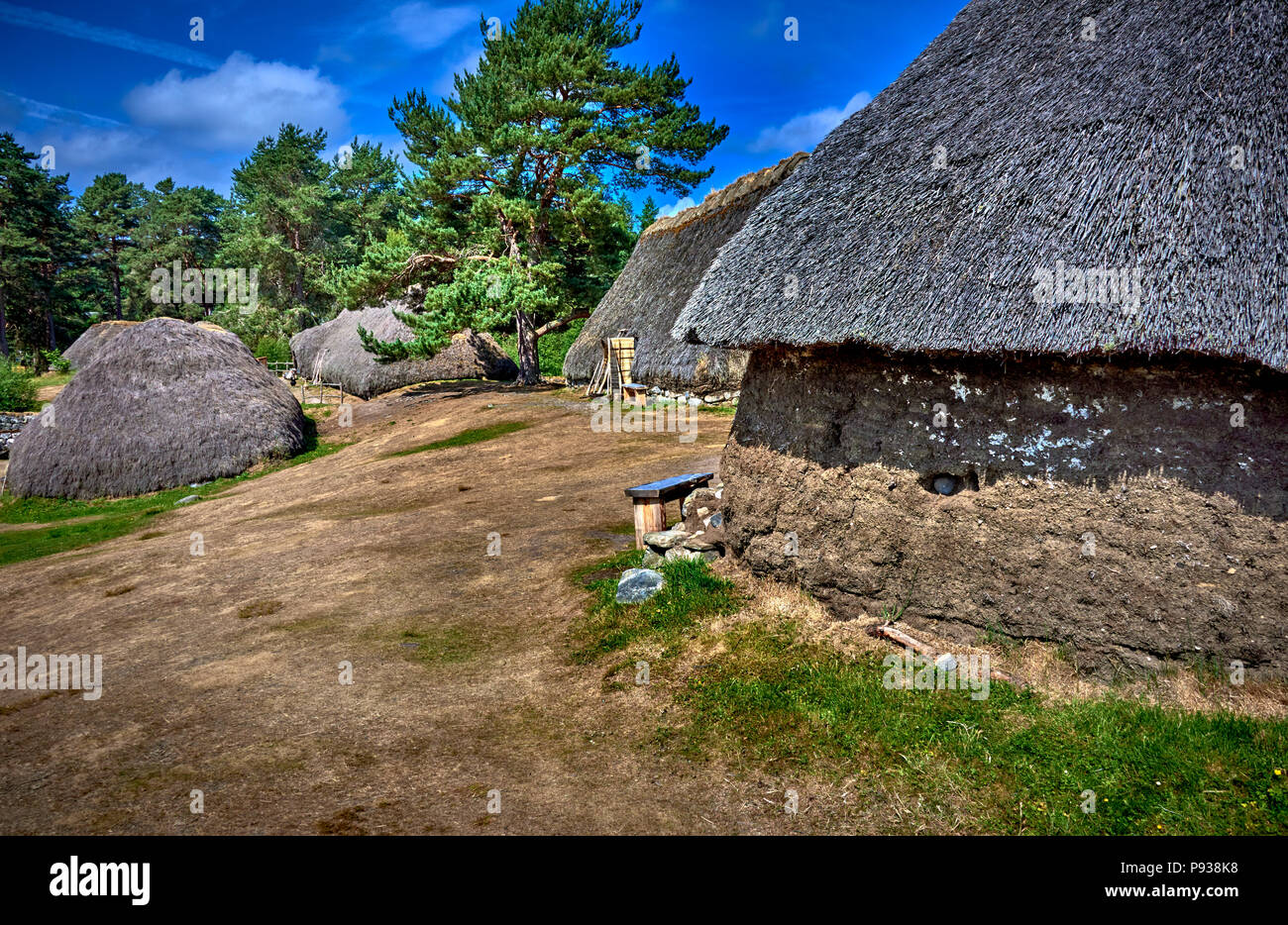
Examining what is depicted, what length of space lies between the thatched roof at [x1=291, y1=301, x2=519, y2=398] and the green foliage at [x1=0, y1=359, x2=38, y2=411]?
8.76 m

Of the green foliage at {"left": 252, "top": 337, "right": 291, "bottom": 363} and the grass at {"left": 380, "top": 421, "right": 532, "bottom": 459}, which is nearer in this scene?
the grass at {"left": 380, "top": 421, "right": 532, "bottom": 459}

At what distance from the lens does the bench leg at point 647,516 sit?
737 centimetres

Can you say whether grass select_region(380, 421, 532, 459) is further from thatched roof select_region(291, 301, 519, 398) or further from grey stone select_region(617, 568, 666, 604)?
grey stone select_region(617, 568, 666, 604)

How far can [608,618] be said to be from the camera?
6.12m

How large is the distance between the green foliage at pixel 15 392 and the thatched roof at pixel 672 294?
16.9m

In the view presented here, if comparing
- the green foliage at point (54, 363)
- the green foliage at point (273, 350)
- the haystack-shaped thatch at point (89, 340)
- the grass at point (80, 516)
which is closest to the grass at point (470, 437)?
the grass at point (80, 516)

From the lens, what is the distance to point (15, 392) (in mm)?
21906

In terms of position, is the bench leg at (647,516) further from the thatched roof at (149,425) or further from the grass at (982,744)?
the thatched roof at (149,425)

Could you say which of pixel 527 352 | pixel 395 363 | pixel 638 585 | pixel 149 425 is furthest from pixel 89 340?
pixel 638 585

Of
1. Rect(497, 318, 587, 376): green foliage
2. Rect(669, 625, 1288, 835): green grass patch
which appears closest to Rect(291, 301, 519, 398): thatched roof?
Rect(497, 318, 587, 376): green foliage

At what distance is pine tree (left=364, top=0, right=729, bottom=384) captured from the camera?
65.4 ft

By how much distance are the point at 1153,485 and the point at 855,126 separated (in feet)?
13.8
